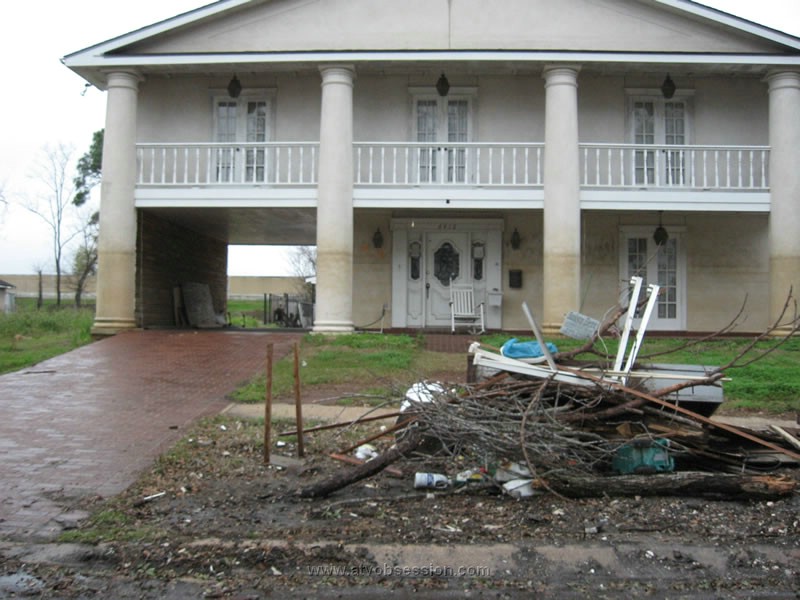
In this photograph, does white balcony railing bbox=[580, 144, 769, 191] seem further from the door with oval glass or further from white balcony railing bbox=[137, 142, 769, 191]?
the door with oval glass

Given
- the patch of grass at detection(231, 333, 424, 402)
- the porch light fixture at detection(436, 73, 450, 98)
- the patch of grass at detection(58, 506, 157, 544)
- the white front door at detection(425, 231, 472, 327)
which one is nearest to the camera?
the patch of grass at detection(58, 506, 157, 544)

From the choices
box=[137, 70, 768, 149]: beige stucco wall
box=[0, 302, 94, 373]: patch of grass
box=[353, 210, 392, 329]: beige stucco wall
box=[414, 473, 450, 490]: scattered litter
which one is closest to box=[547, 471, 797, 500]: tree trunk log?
box=[414, 473, 450, 490]: scattered litter

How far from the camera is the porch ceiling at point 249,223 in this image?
1632 centimetres

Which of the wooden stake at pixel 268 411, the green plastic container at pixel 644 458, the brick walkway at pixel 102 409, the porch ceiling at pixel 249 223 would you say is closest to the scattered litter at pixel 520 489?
the green plastic container at pixel 644 458

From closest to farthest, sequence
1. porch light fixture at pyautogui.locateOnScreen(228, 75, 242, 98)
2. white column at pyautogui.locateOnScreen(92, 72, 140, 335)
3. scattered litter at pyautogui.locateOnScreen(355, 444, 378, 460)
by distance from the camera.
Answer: scattered litter at pyautogui.locateOnScreen(355, 444, 378, 460), white column at pyautogui.locateOnScreen(92, 72, 140, 335), porch light fixture at pyautogui.locateOnScreen(228, 75, 242, 98)

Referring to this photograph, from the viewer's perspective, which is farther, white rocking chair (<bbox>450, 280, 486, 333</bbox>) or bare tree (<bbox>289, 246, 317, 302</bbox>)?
bare tree (<bbox>289, 246, 317, 302</bbox>)

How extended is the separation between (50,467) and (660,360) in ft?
28.2

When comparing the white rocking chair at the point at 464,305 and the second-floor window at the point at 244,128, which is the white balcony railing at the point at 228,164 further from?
the white rocking chair at the point at 464,305

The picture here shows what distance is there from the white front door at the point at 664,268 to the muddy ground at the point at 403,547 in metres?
11.5

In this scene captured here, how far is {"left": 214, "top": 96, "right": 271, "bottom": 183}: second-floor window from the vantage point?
16.4 m

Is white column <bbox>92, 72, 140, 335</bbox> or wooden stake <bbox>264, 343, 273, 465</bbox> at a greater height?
white column <bbox>92, 72, 140, 335</bbox>

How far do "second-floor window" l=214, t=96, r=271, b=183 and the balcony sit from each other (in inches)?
1.9

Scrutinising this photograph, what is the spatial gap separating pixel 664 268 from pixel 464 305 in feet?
14.9

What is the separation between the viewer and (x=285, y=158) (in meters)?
16.2
